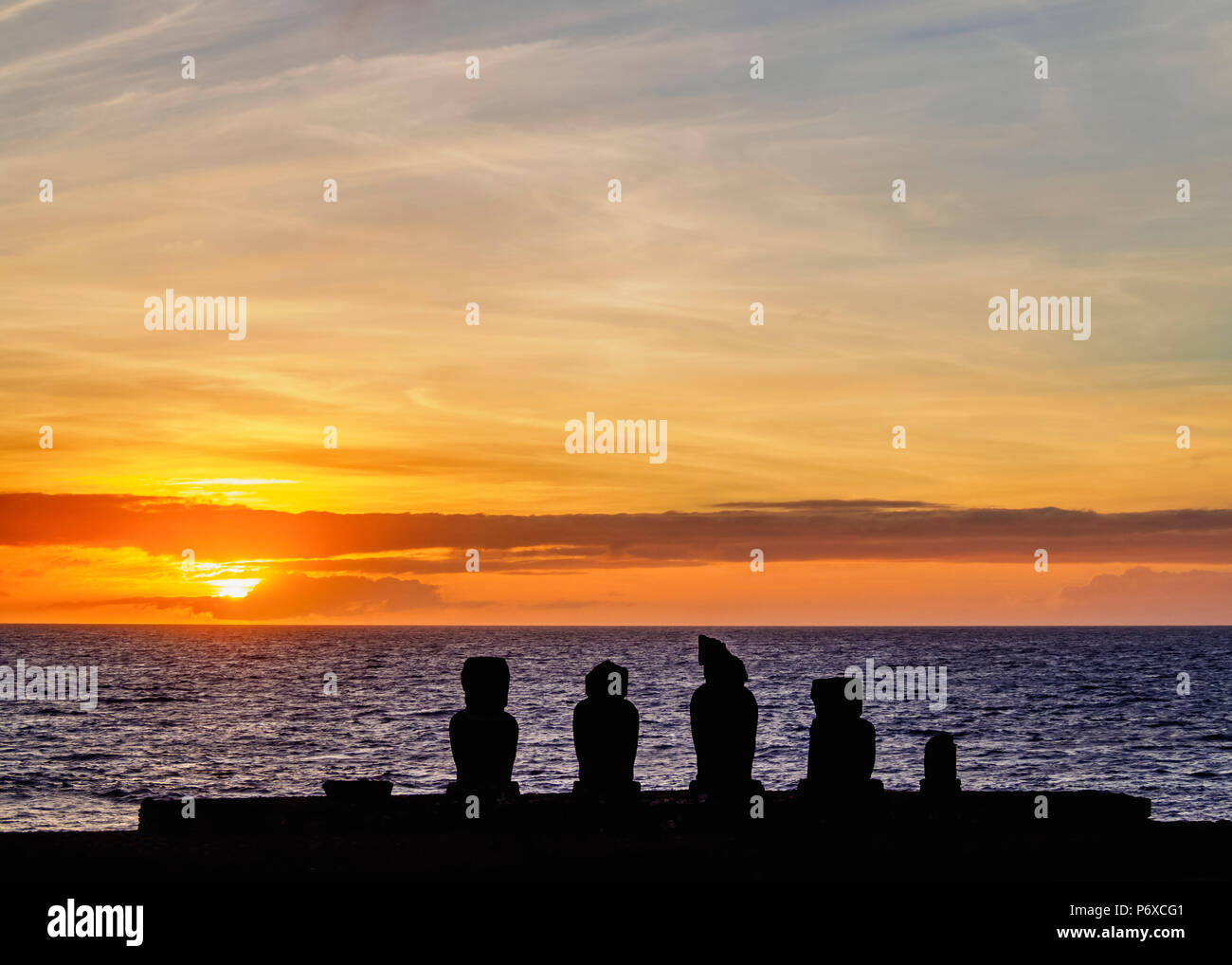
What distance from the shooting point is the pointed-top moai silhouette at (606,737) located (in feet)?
54.2

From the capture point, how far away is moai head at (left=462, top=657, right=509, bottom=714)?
17.0 m

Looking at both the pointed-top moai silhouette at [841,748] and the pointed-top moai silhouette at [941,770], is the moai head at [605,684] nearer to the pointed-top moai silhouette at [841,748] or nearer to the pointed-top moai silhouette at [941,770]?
the pointed-top moai silhouette at [841,748]

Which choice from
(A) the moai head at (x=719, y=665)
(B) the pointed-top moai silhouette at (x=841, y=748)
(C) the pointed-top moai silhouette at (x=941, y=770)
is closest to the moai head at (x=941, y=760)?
(C) the pointed-top moai silhouette at (x=941, y=770)

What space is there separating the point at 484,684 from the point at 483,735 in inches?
26.2

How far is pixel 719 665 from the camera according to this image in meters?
17.2

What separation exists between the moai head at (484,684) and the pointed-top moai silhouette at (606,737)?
1122 mm

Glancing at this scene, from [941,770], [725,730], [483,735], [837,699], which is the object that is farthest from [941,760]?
[483,735]

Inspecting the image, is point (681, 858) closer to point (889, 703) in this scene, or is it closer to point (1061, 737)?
point (1061, 737)

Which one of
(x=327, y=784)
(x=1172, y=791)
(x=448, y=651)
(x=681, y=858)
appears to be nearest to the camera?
(x=681, y=858)

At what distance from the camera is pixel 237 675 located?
383 ft

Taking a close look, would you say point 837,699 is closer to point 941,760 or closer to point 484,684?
point 941,760

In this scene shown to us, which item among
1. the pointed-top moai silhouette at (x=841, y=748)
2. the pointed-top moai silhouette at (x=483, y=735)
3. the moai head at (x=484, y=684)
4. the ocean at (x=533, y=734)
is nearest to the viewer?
the pointed-top moai silhouette at (x=841, y=748)
